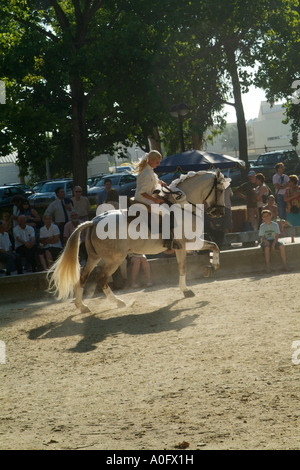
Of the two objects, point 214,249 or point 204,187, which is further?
point 214,249

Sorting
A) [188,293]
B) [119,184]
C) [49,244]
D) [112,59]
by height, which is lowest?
[188,293]

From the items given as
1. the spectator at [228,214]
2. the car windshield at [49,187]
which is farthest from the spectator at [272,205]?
the car windshield at [49,187]

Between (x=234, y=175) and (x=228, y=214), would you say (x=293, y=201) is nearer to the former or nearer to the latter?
(x=228, y=214)

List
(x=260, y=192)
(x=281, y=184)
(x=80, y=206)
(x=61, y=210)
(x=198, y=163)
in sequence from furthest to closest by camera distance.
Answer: (x=198, y=163) → (x=281, y=184) → (x=260, y=192) → (x=80, y=206) → (x=61, y=210)

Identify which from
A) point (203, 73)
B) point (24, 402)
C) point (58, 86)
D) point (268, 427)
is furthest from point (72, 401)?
point (203, 73)

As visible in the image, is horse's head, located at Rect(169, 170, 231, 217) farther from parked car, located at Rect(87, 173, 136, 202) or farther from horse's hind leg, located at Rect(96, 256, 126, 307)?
parked car, located at Rect(87, 173, 136, 202)

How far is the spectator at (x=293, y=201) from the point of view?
18.9 meters

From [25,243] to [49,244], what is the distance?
1.74 ft

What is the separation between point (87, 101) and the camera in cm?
2533

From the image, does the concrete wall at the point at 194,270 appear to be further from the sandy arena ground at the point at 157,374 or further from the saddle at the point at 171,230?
the saddle at the point at 171,230

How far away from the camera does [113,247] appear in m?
11.9

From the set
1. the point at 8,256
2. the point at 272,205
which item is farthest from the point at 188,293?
the point at 272,205
